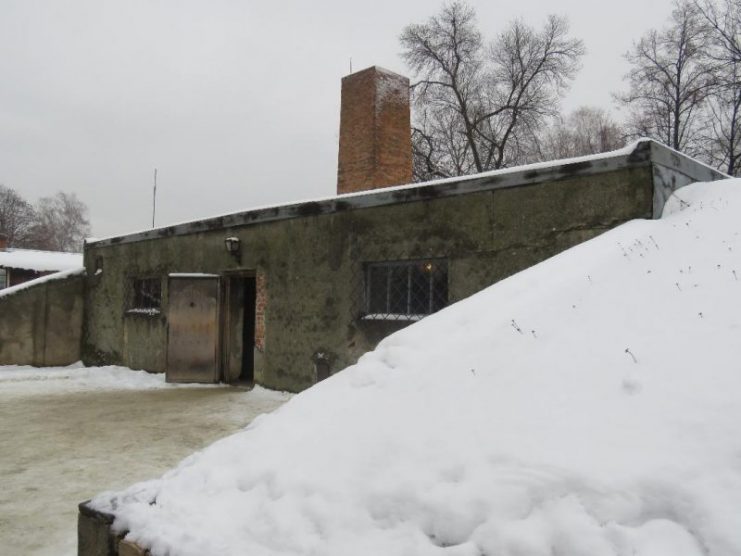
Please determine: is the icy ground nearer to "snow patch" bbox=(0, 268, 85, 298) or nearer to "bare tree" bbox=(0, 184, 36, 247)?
"snow patch" bbox=(0, 268, 85, 298)

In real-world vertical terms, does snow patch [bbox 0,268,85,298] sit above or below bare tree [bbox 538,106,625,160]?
below

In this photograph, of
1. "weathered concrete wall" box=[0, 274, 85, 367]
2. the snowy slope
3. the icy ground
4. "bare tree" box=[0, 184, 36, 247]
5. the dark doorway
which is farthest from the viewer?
"bare tree" box=[0, 184, 36, 247]

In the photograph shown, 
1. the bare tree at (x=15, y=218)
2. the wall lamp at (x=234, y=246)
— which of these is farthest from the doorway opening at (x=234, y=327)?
the bare tree at (x=15, y=218)

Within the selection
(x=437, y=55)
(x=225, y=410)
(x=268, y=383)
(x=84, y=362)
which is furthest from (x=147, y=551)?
(x=437, y=55)

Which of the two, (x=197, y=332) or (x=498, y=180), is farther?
(x=197, y=332)

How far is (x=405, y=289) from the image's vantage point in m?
6.80

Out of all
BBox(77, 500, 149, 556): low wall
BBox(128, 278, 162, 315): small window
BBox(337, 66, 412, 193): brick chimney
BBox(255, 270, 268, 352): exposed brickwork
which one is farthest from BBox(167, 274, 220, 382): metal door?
BBox(77, 500, 149, 556): low wall

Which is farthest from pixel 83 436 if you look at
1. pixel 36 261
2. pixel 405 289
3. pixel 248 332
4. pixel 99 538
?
pixel 36 261

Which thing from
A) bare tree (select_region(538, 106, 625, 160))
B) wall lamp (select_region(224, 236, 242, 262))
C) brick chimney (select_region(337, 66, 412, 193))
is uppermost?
bare tree (select_region(538, 106, 625, 160))

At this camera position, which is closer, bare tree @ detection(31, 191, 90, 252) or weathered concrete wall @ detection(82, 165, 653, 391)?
weathered concrete wall @ detection(82, 165, 653, 391)

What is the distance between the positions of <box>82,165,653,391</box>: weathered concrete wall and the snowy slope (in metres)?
2.09

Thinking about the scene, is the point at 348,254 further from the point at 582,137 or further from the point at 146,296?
the point at 582,137

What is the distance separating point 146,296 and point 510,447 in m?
10.3

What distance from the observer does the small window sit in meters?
10.5
